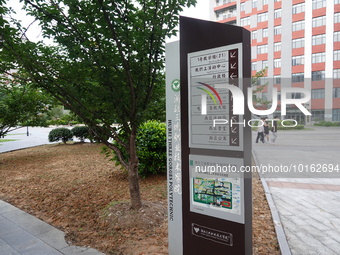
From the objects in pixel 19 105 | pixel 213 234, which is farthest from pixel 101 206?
pixel 19 105

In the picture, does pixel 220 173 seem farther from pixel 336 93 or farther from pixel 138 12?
pixel 336 93

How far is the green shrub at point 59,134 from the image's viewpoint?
50.0ft

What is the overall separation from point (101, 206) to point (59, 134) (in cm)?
1192

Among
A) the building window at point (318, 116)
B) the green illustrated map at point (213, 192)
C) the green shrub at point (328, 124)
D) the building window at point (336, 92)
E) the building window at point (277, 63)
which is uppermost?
the building window at point (277, 63)

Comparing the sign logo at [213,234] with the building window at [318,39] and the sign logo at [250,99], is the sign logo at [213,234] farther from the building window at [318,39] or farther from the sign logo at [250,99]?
the building window at [318,39]

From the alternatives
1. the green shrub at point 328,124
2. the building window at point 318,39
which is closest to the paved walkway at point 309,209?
the green shrub at point 328,124

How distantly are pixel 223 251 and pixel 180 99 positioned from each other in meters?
1.60

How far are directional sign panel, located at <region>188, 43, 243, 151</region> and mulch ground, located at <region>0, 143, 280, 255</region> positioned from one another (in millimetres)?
1679

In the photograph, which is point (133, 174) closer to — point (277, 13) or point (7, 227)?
point (7, 227)

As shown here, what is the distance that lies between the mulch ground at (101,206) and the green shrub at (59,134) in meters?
6.87

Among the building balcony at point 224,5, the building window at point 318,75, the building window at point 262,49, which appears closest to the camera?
the building window at point 318,75

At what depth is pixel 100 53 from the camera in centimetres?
326

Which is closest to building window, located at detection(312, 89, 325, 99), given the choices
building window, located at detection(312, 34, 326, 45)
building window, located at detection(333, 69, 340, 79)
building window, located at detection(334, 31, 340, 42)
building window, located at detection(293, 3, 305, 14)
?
building window, located at detection(333, 69, 340, 79)

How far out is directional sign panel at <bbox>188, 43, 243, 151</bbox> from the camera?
2223 mm
